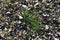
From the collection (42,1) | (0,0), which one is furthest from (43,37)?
(0,0)

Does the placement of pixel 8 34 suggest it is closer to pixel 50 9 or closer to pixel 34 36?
pixel 34 36


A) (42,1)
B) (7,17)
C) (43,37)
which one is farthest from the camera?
(42,1)

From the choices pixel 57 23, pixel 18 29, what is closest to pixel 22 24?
pixel 18 29

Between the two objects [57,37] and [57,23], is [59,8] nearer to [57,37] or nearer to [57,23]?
[57,23]

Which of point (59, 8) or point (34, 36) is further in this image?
point (59, 8)

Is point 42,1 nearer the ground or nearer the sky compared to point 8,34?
nearer the sky

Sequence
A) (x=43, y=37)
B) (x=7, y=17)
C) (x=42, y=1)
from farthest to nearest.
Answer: (x=42, y=1) < (x=7, y=17) < (x=43, y=37)
